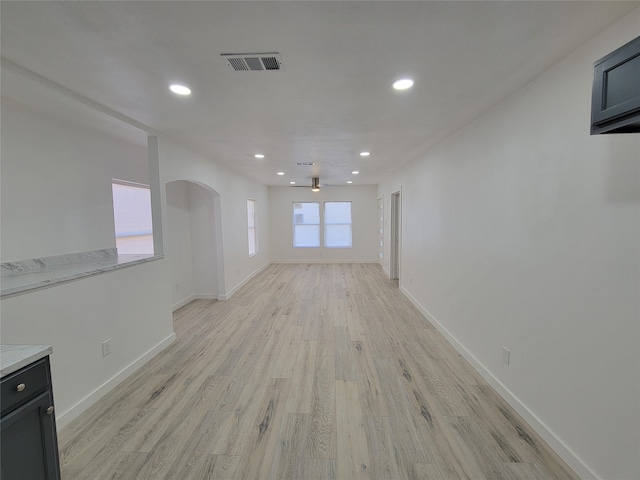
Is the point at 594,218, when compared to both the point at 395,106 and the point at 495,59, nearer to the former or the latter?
the point at 495,59

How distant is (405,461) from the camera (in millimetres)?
1652

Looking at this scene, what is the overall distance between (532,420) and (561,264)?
1.15m

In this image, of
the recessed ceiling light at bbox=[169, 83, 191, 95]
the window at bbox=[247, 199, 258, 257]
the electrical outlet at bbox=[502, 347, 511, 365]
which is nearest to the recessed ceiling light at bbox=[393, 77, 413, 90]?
the recessed ceiling light at bbox=[169, 83, 191, 95]

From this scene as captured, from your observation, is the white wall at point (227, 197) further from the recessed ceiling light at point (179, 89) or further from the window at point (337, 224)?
the window at point (337, 224)

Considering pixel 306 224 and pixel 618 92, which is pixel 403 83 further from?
pixel 306 224

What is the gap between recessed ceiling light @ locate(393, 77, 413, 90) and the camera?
74.3 inches

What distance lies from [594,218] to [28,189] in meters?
4.23

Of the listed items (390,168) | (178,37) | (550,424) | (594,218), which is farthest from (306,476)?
(390,168)

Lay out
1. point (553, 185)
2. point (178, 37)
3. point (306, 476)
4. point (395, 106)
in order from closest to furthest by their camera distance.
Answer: point (178, 37) → point (306, 476) → point (553, 185) → point (395, 106)

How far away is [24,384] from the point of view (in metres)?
1.11

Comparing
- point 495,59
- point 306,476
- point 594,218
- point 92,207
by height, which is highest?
point 495,59

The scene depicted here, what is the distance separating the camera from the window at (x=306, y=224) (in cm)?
867

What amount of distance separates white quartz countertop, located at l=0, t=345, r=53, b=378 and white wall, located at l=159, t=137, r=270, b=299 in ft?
7.06

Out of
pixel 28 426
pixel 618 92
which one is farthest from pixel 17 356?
pixel 618 92
